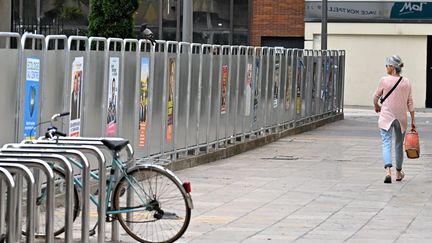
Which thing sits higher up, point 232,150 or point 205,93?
point 205,93

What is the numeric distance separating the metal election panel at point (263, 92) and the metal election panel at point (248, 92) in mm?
710

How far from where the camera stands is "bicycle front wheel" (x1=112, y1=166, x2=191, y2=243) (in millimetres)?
9156

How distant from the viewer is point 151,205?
9.23 meters

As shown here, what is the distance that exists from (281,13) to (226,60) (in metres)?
23.2

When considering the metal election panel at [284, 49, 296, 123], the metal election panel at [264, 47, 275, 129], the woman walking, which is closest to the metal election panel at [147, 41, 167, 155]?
the woman walking

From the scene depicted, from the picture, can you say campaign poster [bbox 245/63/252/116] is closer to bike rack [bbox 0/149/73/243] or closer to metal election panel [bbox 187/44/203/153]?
metal election panel [bbox 187/44/203/153]

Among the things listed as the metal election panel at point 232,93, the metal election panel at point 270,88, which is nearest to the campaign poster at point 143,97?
the metal election panel at point 232,93

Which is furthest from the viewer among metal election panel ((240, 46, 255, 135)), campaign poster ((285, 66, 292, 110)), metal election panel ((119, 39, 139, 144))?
campaign poster ((285, 66, 292, 110))

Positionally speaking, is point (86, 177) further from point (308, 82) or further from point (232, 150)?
point (308, 82)

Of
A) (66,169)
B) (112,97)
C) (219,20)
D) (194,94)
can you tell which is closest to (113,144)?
(66,169)

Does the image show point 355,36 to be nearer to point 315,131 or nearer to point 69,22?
point 69,22

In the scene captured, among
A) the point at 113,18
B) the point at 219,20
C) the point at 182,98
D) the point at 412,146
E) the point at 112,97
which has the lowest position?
the point at 412,146

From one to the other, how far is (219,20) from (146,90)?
2698 centimetres

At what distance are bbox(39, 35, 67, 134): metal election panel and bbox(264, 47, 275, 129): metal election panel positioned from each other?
34.9 ft
